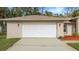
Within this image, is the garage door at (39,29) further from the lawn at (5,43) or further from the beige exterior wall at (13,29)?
the lawn at (5,43)

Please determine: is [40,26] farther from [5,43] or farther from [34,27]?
[5,43]

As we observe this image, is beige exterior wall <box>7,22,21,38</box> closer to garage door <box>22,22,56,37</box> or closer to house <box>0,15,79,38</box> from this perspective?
house <box>0,15,79,38</box>

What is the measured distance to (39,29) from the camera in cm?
2328

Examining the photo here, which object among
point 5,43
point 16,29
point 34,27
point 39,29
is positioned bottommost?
point 5,43

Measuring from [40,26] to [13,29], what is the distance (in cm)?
306

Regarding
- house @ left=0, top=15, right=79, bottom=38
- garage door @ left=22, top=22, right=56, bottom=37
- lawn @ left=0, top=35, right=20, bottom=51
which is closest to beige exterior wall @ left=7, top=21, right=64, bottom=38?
house @ left=0, top=15, right=79, bottom=38

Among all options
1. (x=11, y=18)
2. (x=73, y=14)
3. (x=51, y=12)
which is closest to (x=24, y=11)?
(x=11, y=18)

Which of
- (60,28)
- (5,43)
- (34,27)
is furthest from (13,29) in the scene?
(5,43)

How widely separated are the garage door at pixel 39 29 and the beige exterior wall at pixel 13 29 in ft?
1.85

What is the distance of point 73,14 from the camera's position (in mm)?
26250

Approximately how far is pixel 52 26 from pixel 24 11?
312cm

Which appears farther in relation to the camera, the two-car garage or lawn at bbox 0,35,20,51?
the two-car garage

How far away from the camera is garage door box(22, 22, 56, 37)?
75.3ft
